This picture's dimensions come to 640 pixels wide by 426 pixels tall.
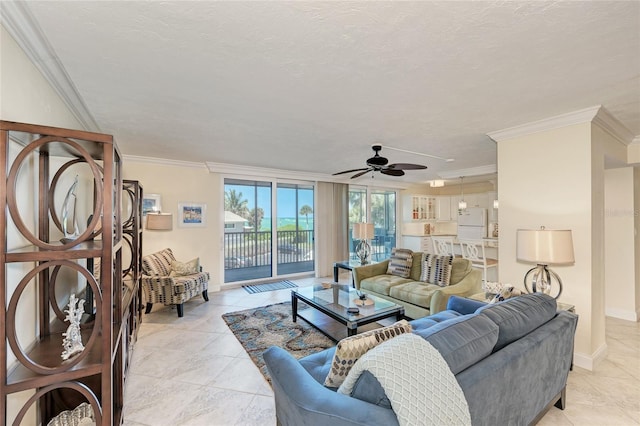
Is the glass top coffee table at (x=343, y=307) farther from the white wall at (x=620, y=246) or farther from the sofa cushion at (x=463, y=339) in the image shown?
the white wall at (x=620, y=246)

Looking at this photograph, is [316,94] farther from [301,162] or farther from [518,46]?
[301,162]

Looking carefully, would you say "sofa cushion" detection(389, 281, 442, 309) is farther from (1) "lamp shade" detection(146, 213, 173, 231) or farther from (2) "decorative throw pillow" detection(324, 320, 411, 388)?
(1) "lamp shade" detection(146, 213, 173, 231)

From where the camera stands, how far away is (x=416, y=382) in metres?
1.03

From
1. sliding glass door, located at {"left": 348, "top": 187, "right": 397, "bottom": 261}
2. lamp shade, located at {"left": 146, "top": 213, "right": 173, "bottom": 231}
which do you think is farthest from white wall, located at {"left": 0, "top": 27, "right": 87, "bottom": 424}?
sliding glass door, located at {"left": 348, "top": 187, "right": 397, "bottom": 261}

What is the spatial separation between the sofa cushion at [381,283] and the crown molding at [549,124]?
7.39 feet

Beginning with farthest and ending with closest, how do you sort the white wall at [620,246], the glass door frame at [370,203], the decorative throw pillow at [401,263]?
1. the glass door frame at [370,203]
2. the decorative throw pillow at [401,263]
3. the white wall at [620,246]

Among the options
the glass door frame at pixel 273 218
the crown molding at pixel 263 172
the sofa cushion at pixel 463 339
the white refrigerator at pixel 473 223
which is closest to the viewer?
the sofa cushion at pixel 463 339

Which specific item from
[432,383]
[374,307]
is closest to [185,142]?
[374,307]

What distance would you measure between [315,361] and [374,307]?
1.38 metres

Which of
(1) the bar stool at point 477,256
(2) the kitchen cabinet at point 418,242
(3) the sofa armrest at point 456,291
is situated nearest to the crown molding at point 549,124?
(3) the sofa armrest at point 456,291

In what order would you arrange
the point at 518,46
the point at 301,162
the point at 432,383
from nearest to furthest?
1. the point at 432,383
2. the point at 518,46
3. the point at 301,162

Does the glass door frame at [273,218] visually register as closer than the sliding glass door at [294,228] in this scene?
Yes

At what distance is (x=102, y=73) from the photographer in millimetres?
1862

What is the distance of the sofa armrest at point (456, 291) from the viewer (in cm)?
314
